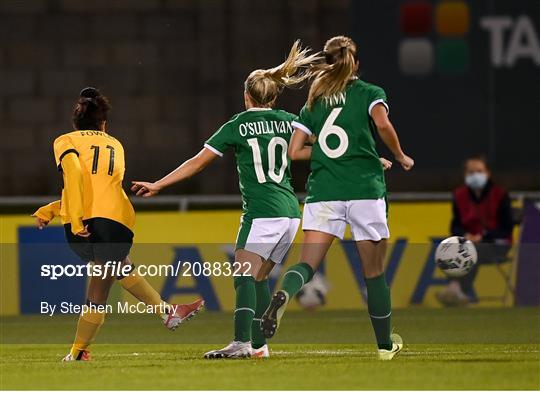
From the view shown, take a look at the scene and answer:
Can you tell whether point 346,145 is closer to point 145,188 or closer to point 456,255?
point 145,188

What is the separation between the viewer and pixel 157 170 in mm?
21578

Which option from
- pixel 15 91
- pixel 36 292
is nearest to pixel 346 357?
pixel 36 292

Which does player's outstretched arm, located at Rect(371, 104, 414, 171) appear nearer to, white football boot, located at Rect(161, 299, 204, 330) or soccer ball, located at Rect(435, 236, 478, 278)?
white football boot, located at Rect(161, 299, 204, 330)

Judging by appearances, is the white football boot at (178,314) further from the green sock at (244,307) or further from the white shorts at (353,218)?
the white shorts at (353,218)

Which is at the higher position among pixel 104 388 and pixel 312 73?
pixel 312 73

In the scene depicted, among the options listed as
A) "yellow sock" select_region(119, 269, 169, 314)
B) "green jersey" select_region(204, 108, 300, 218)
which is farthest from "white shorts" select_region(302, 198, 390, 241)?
"yellow sock" select_region(119, 269, 169, 314)

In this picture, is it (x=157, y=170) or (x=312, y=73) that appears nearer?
(x=312, y=73)

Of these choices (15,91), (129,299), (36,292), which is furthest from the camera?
(15,91)

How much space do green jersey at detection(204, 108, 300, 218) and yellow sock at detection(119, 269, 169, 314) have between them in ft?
2.40

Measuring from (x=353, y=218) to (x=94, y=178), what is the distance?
1.55 metres

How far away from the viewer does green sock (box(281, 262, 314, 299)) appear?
32.1 feet

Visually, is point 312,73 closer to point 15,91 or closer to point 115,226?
point 115,226

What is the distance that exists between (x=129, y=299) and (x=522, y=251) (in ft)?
17.5

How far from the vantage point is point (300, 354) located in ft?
36.1
